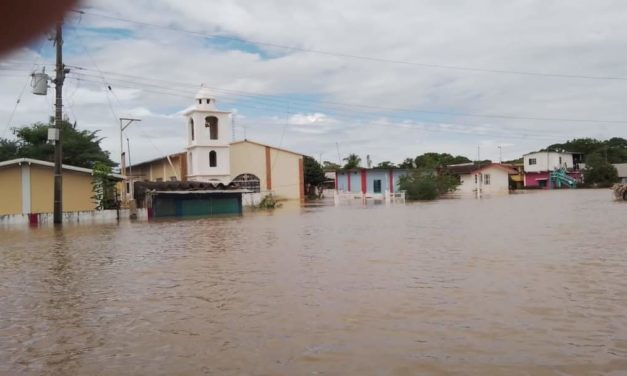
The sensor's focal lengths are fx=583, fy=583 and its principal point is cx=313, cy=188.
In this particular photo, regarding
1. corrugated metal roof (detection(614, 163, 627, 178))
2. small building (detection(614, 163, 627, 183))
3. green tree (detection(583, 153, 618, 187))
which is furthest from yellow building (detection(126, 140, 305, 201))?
corrugated metal roof (detection(614, 163, 627, 178))

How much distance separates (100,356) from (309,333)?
212 cm

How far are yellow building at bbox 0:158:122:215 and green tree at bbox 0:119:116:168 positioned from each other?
11.2m

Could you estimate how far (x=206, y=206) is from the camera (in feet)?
107

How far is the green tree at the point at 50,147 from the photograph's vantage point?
139 ft

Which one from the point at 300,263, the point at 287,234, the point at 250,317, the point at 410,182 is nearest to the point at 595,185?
the point at 410,182

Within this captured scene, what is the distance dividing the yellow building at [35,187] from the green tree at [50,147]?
36.6 ft

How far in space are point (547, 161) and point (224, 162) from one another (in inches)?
1823

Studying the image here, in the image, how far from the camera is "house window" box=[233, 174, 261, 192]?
48781mm

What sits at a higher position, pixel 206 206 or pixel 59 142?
pixel 59 142

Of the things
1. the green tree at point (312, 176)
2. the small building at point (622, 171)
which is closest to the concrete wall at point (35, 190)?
the green tree at point (312, 176)

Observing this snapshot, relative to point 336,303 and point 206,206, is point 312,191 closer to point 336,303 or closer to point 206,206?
point 206,206

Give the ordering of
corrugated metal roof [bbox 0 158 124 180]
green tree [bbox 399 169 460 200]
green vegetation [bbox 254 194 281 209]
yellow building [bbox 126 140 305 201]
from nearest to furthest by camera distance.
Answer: corrugated metal roof [bbox 0 158 124 180], green vegetation [bbox 254 194 281 209], green tree [bbox 399 169 460 200], yellow building [bbox 126 140 305 201]

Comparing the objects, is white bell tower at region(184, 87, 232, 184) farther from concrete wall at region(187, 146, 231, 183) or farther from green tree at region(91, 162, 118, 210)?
green tree at region(91, 162, 118, 210)

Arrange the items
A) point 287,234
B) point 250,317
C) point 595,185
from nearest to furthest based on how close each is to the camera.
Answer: point 250,317 → point 287,234 → point 595,185
